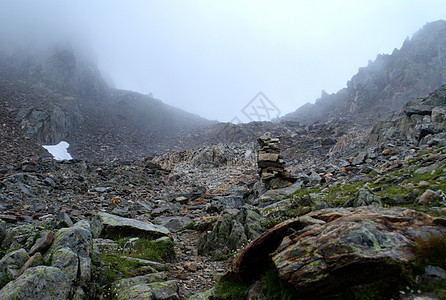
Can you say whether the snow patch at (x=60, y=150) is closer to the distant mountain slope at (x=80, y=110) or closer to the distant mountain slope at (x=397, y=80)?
the distant mountain slope at (x=80, y=110)

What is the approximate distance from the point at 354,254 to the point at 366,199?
15.7ft

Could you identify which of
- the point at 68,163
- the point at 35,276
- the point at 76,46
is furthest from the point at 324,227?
the point at 76,46

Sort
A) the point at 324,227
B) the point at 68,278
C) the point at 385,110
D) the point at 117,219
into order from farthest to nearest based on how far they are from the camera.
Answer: the point at 385,110
the point at 117,219
the point at 324,227
the point at 68,278

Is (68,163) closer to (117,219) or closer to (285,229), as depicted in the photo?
(117,219)

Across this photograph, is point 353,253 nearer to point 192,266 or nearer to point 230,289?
point 230,289

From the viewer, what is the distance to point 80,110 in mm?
75625

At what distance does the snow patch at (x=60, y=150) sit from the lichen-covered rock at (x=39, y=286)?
49.1 m

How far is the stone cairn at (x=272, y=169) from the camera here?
20.1 meters

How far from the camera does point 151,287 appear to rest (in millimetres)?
5801

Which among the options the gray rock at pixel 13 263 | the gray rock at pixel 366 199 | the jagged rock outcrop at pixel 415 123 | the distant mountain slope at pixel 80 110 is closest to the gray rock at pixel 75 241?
the gray rock at pixel 13 263

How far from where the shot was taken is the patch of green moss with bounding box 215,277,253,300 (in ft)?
18.7

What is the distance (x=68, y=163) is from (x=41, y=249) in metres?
21.8

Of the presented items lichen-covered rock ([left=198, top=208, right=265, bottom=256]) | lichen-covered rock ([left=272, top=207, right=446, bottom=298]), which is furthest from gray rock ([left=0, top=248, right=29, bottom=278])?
lichen-covered rock ([left=272, top=207, right=446, bottom=298])

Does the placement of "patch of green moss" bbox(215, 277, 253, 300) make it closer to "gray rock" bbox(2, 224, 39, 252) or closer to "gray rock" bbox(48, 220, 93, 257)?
"gray rock" bbox(48, 220, 93, 257)
